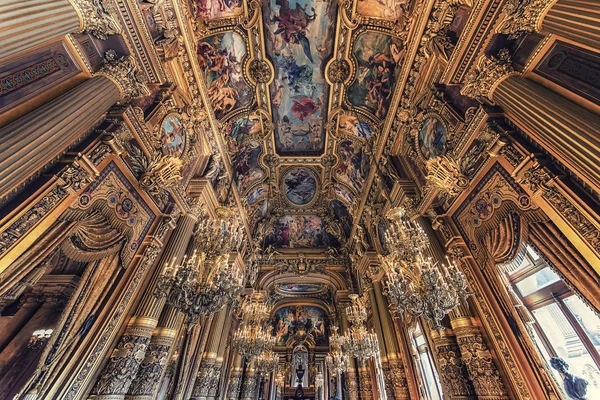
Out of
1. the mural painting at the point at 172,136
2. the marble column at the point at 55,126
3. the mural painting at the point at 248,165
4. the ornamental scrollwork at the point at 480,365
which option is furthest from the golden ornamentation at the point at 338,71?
the ornamental scrollwork at the point at 480,365

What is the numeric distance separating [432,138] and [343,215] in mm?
8095

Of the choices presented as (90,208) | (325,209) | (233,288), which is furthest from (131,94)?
(325,209)

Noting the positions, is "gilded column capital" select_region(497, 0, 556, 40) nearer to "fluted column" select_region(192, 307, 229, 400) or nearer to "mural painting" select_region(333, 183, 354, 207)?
"mural painting" select_region(333, 183, 354, 207)

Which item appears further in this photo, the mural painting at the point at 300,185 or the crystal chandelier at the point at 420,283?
the mural painting at the point at 300,185

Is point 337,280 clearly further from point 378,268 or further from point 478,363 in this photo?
point 478,363

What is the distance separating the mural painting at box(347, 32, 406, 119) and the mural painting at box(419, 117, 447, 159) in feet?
6.60

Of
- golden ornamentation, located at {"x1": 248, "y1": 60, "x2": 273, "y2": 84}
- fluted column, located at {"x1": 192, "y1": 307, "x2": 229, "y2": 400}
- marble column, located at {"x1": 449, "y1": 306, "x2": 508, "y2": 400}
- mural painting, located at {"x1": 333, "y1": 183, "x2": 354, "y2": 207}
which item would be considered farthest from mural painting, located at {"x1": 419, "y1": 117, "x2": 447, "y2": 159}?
fluted column, located at {"x1": 192, "y1": 307, "x2": 229, "y2": 400}

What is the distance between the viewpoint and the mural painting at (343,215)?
13.6m

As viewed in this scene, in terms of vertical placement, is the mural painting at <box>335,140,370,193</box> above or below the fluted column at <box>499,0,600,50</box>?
above

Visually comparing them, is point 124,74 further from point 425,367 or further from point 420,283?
point 425,367

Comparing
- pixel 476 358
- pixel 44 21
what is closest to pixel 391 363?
pixel 476 358

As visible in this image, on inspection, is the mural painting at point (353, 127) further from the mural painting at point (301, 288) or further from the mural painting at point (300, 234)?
the mural painting at point (301, 288)

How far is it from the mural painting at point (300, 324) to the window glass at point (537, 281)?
60.3 feet

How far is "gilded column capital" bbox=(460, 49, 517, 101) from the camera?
4203 millimetres
